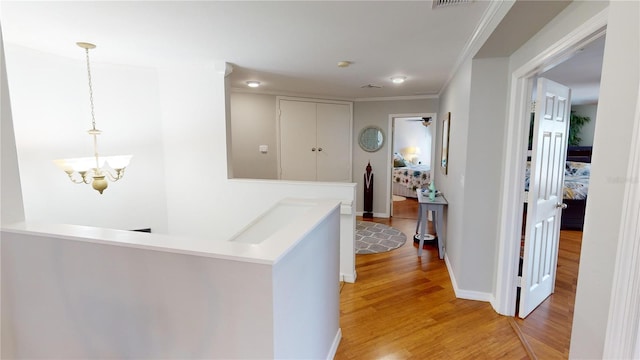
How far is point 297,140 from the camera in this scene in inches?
211

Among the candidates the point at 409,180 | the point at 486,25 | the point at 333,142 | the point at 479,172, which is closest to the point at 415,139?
the point at 409,180

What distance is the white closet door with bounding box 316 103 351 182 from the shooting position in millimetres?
5523

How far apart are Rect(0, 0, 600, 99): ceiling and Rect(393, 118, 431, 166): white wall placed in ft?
20.1

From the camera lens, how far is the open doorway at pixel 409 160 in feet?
18.5

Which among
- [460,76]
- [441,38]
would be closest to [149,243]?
[441,38]

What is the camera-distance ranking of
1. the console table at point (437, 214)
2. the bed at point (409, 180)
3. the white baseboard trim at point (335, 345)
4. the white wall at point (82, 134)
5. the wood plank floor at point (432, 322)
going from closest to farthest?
the white baseboard trim at point (335, 345)
the wood plank floor at point (432, 322)
the white wall at point (82, 134)
the console table at point (437, 214)
the bed at point (409, 180)

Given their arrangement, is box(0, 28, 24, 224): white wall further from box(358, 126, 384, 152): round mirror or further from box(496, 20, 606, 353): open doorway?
box(358, 126, 384, 152): round mirror

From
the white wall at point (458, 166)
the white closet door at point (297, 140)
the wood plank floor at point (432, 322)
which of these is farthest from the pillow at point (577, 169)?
the white closet door at point (297, 140)

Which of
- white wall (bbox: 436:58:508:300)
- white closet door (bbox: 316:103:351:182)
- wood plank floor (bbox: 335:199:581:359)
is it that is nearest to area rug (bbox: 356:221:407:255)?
wood plank floor (bbox: 335:199:581:359)

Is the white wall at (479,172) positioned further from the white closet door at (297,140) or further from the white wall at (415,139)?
the white wall at (415,139)

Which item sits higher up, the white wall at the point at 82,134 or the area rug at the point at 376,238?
the white wall at the point at 82,134

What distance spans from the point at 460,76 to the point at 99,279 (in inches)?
131

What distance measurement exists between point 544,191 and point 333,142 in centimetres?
370

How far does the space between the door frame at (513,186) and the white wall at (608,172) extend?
1.12 meters
